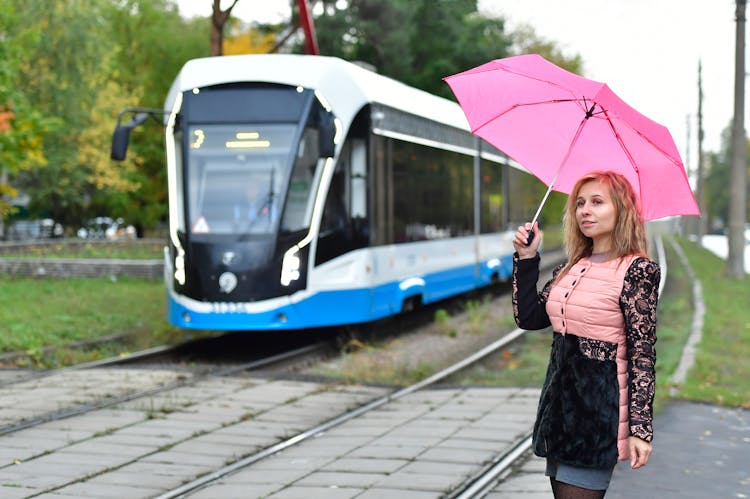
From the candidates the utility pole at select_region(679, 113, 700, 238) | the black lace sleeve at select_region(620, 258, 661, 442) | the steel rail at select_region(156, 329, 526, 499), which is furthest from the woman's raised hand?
the utility pole at select_region(679, 113, 700, 238)

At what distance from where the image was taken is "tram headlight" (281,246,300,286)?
14.1 metres

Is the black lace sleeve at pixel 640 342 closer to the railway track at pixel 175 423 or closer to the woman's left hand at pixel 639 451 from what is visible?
the woman's left hand at pixel 639 451

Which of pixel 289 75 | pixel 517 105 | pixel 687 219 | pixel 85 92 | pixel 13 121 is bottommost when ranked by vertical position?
pixel 687 219

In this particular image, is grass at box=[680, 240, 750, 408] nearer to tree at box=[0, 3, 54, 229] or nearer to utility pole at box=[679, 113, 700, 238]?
tree at box=[0, 3, 54, 229]

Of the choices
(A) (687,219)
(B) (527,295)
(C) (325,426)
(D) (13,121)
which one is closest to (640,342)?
(B) (527,295)

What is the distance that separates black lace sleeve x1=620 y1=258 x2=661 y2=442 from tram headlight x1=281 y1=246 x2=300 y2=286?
9988 millimetres

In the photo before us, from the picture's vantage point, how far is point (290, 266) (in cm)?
1418

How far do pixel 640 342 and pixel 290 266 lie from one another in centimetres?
1010

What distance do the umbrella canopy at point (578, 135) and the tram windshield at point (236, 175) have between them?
905cm

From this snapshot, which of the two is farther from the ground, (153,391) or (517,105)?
(517,105)

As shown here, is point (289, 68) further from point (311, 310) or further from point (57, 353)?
point (57, 353)

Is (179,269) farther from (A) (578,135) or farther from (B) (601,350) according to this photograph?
(B) (601,350)

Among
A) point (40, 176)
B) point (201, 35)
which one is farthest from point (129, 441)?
point (201, 35)

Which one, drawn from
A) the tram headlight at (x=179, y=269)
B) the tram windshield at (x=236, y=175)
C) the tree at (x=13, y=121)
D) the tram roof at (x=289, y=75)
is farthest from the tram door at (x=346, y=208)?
the tree at (x=13, y=121)
